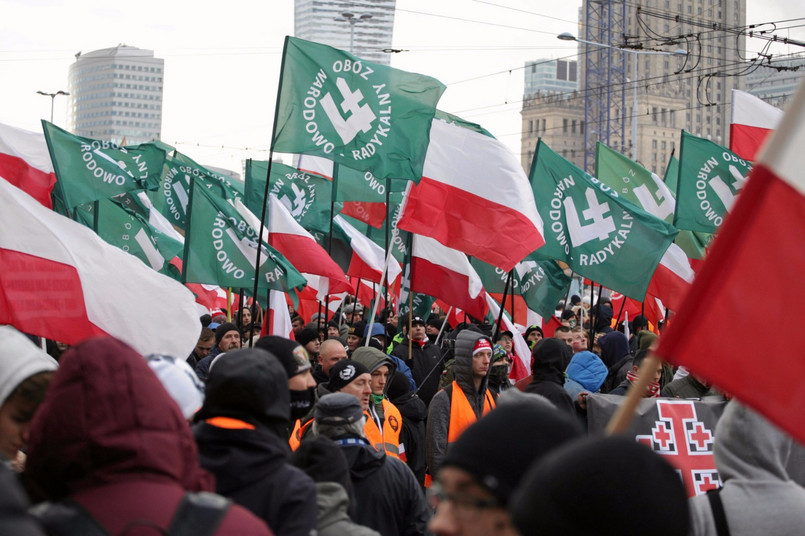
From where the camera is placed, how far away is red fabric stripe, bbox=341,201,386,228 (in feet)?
48.0

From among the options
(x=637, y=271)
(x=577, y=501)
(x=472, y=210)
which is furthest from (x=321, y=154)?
(x=577, y=501)

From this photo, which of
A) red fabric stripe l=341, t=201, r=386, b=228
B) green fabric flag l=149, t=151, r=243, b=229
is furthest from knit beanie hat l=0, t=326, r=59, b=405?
red fabric stripe l=341, t=201, r=386, b=228

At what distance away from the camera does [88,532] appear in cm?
225

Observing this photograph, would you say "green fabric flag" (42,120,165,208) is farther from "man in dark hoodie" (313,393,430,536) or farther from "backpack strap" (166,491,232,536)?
"backpack strap" (166,491,232,536)

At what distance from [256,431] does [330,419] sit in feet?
3.67

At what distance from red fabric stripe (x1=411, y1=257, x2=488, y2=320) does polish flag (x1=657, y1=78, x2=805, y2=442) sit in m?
8.24

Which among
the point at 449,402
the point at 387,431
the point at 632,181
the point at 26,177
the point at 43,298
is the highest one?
the point at 632,181

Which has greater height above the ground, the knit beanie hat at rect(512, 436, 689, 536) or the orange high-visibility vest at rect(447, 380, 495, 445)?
the knit beanie hat at rect(512, 436, 689, 536)

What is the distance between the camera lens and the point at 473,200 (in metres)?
9.17

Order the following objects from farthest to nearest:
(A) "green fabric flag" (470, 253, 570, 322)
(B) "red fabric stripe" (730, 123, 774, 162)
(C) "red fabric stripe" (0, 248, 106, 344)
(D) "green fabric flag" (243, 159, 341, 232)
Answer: (D) "green fabric flag" (243, 159, 341, 232) < (A) "green fabric flag" (470, 253, 570, 322) < (B) "red fabric stripe" (730, 123, 774, 162) < (C) "red fabric stripe" (0, 248, 106, 344)

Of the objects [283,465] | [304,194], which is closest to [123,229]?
→ [304,194]

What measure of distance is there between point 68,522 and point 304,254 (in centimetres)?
873

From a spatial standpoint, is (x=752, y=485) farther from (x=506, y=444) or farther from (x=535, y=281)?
(x=535, y=281)

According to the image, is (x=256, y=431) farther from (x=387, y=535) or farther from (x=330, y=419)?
(x=387, y=535)
